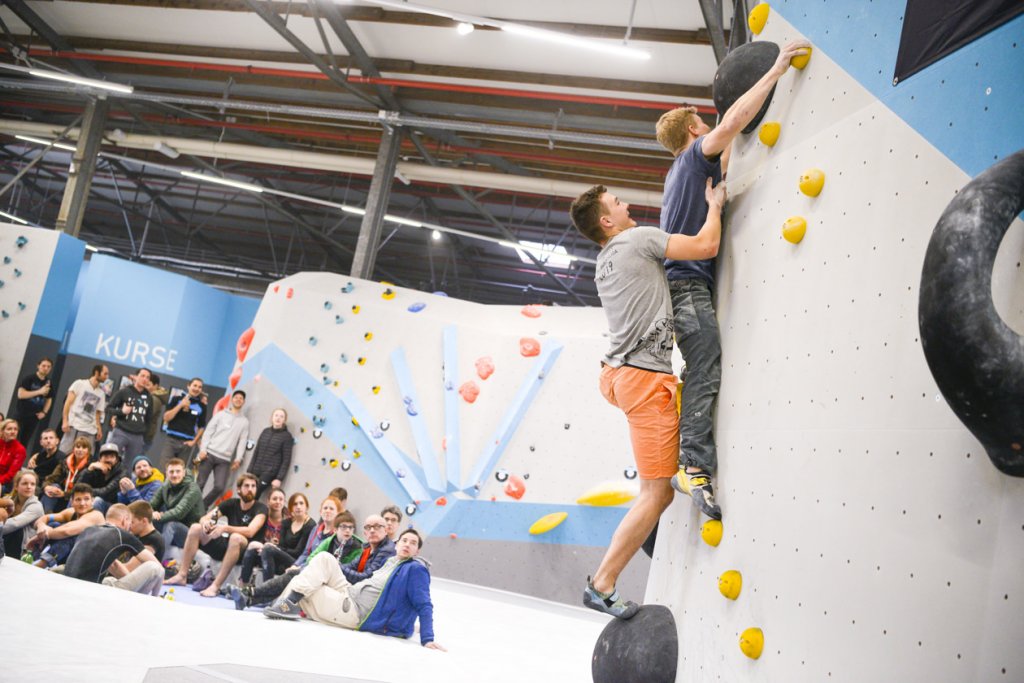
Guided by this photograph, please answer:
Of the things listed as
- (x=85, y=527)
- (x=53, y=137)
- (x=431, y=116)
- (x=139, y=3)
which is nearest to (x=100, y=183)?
(x=53, y=137)

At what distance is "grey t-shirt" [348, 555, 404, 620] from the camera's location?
211 inches

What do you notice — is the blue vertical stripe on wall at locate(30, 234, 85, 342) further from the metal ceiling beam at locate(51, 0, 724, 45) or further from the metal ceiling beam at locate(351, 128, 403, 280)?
the metal ceiling beam at locate(351, 128, 403, 280)

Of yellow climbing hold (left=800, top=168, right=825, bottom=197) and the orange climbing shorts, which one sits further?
the orange climbing shorts

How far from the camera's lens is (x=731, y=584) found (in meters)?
2.48

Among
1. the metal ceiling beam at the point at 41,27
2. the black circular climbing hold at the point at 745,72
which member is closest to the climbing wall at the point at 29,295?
the metal ceiling beam at the point at 41,27

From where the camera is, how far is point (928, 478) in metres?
1.87

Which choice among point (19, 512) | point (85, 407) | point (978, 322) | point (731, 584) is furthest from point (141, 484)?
point (978, 322)

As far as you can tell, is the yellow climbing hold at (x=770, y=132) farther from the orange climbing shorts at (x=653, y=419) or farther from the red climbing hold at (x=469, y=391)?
the red climbing hold at (x=469, y=391)

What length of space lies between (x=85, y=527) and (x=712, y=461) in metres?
5.31

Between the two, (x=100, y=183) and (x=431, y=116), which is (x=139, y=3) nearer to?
(x=431, y=116)

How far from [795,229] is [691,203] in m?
0.60

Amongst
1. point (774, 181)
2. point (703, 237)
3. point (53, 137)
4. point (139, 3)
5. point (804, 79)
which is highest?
point (139, 3)

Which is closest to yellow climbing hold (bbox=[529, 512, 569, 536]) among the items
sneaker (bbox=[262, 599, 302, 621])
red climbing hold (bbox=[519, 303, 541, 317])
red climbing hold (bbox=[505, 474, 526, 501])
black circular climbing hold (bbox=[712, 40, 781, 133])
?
red climbing hold (bbox=[505, 474, 526, 501])

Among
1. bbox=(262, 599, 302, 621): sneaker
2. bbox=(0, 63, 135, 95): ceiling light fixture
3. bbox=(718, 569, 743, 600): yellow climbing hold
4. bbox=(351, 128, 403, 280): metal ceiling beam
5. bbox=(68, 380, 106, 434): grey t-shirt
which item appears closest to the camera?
bbox=(718, 569, 743, 600): yellow climbing hold
